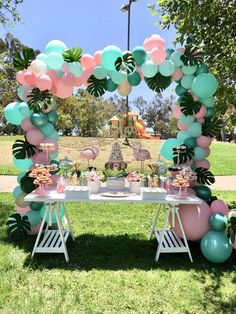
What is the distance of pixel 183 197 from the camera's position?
4.54 meters

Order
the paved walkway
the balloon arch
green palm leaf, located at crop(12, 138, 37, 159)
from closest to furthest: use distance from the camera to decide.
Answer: the balloon arch < green palm leaf, located at crop(12, 138, 37, 159) < the paved walkway

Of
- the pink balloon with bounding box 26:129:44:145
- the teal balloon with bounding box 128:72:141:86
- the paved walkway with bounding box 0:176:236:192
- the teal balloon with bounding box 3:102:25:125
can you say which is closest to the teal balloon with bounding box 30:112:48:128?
the pink balloon with bounding box 26:129:44:145

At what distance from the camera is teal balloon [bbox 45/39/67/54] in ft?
16.0

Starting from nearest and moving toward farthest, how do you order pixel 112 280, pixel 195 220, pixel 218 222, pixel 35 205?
pixel 112 280 < pixel 218 222 < pixel 195 220 < pixel 35 205

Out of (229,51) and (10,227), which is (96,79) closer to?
Result: (10,227)

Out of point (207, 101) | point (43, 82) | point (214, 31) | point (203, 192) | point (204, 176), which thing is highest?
point (214, 31)

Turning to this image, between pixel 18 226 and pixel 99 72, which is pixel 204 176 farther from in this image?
pixel 18 226

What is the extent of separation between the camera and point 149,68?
187 inches

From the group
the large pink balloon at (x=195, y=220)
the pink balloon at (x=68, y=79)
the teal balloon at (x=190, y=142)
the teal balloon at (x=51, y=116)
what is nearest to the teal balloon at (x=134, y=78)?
the pink balloon at (x=68, y=79)

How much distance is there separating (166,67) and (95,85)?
1.00 m

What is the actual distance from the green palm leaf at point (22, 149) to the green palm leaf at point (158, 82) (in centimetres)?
189

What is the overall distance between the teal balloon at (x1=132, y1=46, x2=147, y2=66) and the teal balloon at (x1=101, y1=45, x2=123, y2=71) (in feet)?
0.71

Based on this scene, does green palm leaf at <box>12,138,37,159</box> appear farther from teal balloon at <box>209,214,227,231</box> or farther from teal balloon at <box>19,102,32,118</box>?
teal balloon at <box>209,214,227,231</box>

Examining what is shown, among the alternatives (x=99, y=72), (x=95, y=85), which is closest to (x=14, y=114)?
(x=95, y=85)
